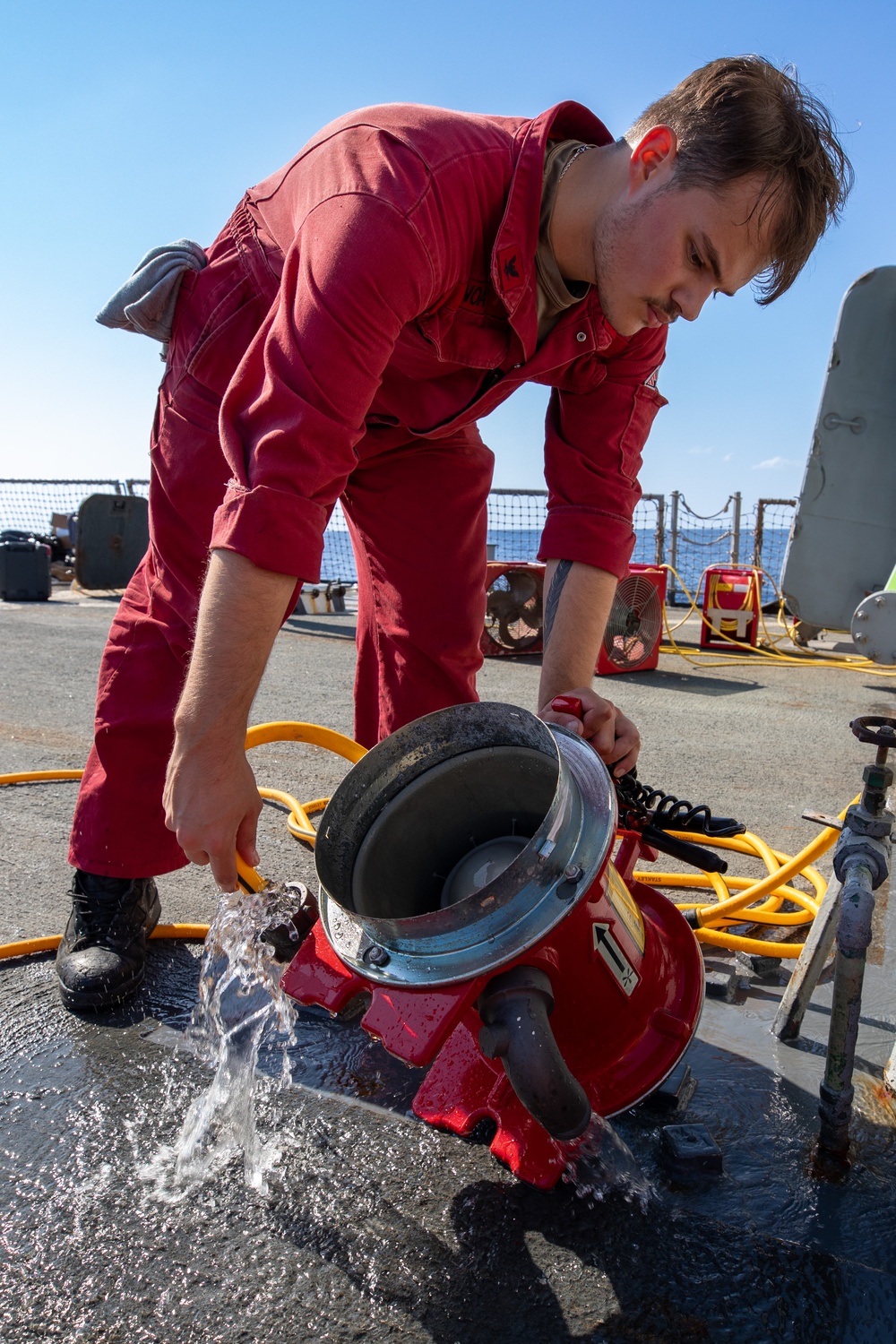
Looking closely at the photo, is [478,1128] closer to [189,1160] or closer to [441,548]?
[189,1160]

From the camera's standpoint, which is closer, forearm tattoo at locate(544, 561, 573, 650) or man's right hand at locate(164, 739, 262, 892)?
man's right hand at locate(164, 739, 262, 892)

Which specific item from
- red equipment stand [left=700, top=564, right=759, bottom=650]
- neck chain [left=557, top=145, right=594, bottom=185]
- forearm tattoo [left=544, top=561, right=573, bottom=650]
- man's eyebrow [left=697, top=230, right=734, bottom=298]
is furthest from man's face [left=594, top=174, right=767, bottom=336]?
red equipment stand [left=700, top=564, right=759, bottom=650]

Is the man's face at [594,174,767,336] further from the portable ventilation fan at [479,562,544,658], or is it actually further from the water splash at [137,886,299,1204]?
the portable ventilation fan at [479,562,544,658]

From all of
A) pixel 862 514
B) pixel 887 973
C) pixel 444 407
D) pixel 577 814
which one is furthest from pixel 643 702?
pixel 577 814

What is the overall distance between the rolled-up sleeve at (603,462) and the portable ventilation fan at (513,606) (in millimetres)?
4789

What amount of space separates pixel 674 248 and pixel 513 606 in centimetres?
565

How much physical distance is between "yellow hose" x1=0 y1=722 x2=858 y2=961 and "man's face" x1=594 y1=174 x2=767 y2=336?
3.22 feet

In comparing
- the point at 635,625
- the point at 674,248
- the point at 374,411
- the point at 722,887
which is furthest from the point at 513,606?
the point at 674,248

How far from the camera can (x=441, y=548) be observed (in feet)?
6.91

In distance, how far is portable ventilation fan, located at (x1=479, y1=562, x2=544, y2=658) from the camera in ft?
22.9

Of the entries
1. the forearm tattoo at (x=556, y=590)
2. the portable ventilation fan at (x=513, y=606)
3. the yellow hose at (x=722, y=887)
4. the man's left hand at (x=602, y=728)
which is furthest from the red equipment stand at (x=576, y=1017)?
the portable ventilation fan at (x=513, y=606)

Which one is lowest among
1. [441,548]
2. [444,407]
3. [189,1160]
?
[189,1160]

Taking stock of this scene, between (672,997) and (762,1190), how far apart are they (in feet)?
1.00

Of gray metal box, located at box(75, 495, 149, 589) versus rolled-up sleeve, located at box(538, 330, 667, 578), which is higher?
rolled-up sleeve, located at box(538, 330, 667, 578)
